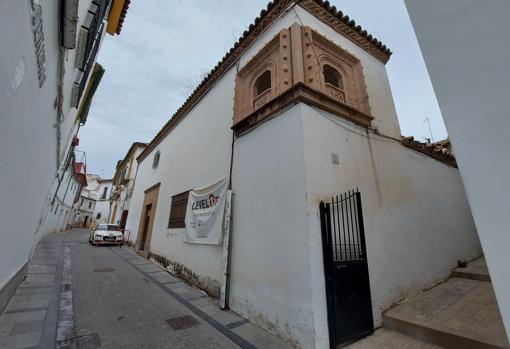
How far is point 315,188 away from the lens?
3.40 metres

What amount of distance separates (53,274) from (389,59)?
36.6 ft

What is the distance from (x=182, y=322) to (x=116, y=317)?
3.60ft

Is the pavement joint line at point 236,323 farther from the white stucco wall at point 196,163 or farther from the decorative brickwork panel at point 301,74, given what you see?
the decorative brickwork panel at point 301,74

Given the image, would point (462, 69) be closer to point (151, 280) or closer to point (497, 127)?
point (497, 127)

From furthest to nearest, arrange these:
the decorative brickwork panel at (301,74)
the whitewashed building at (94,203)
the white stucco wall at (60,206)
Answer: the whitewashed building at (94,203)
the white stucco wall at (60,206)
the decorative brickwork panel at (301,74)

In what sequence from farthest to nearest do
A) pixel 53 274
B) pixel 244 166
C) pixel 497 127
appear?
pixel 53 274, pixel 244 166, pixel 497 127

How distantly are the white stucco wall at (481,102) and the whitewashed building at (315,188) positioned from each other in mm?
2021

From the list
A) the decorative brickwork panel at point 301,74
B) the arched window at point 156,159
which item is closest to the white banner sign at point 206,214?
the decorative brickwork panel at point 301,74

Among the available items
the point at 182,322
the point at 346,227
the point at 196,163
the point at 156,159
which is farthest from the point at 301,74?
the point at 156,159

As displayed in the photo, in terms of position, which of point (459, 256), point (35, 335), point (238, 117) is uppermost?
point (238, 117)

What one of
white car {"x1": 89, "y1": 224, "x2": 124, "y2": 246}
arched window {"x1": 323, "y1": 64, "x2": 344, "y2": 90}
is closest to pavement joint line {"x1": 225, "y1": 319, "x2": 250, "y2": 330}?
arched window {"x1": 323, "y1": 64, "x2": 344, "y2": 90}

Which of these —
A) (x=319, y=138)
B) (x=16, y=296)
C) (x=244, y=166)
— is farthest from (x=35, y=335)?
(x=319, y=138)

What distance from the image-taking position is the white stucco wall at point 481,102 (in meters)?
1.20

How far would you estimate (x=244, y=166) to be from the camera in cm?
475
